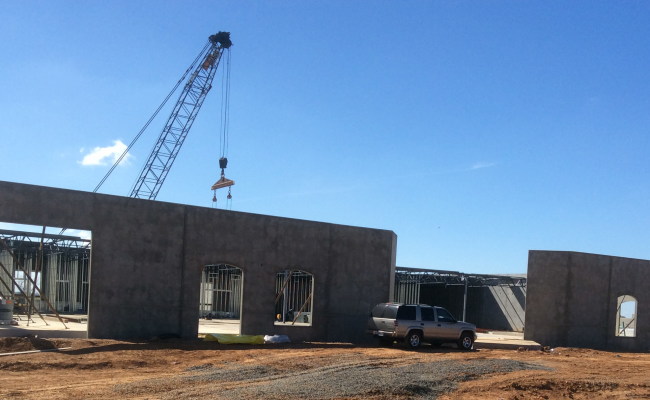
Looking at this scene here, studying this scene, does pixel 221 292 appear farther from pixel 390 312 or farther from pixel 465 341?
pixel 465 341

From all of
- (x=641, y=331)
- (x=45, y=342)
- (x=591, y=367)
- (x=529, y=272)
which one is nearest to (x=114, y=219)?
(x=45, y=342)

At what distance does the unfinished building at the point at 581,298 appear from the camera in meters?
32.9

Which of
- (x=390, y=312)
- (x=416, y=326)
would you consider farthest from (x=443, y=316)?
(x=390, y=312)

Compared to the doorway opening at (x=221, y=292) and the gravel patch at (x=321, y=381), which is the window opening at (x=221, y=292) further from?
the gravel patch at (x=321, y=381)

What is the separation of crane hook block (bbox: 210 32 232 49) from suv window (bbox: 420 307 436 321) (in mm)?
37669

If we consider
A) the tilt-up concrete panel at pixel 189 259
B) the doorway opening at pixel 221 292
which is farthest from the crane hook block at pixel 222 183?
the tilt-up concrete panel at pixel 189 259

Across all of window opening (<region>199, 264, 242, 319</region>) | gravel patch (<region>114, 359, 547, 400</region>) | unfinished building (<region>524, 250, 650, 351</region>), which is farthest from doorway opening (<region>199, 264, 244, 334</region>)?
gravel patch (<region>114, 359, 547, 400</region>)

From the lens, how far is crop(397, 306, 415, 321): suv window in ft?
81.5

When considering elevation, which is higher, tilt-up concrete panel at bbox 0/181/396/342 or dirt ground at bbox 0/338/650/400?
tilt-up concrete panel at bbox 0/181/396/342

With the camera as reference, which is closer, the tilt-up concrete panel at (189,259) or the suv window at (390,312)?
the tilt-up concrete panel at (189,259)

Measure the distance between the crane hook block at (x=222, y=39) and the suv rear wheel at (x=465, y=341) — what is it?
3811 cm

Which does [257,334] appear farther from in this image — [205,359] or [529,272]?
[529,272]

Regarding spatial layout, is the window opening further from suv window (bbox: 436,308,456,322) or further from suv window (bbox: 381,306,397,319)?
suv window (bbox: 436,308,456,322)

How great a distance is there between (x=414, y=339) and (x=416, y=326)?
1.61 feet
